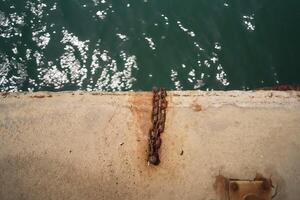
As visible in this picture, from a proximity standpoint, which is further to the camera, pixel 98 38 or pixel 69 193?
pixel 98 38

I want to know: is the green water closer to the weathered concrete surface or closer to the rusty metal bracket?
the weathered concrete surface

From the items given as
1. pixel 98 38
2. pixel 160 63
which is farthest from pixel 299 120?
pixel 98 38

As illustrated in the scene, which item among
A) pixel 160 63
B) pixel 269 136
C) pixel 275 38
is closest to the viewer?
pixel 269 136

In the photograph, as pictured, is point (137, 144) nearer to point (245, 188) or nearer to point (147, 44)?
Answer: point (245, 188)

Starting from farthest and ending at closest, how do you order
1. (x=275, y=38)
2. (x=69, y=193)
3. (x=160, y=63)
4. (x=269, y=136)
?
(x=275, y=38) < (x=160, y=63) < (x=269, y=136) < (x=69, y=193)

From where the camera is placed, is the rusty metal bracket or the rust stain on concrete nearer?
the rusty metal bracket

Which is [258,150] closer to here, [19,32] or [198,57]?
[198,57]

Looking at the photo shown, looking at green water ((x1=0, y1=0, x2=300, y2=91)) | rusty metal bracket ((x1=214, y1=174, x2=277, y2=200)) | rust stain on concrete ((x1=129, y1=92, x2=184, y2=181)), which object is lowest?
rusty metal bracket ((x1=214, y1=174, x2=277, y2=200))

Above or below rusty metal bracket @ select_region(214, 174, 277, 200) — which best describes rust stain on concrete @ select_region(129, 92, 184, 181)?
above

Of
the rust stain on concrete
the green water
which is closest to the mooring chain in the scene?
the rust stain on concrete
